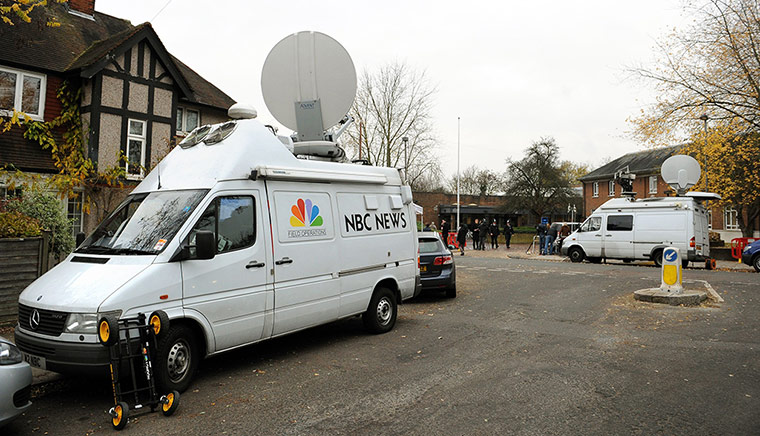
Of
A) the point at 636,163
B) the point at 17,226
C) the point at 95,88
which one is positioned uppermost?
the point at 636,163

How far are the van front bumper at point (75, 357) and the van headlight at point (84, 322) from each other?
136 millimetres

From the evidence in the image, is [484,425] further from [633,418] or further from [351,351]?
[351,351]

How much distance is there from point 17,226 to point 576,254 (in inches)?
820

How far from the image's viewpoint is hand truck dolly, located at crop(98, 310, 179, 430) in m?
4.56

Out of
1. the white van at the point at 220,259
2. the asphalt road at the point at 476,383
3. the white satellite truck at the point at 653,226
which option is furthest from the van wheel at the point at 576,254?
the white van at the point at 220,259

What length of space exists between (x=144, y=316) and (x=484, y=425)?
10.6 ft

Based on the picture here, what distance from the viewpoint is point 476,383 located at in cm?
568

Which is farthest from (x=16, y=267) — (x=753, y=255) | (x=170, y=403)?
(x=753, y=255)

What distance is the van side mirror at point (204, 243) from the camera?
5270 mm

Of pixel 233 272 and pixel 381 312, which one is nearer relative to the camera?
pixel 233 272

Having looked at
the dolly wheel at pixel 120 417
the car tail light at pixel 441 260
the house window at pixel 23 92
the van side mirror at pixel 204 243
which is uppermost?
the house window at pixel 23 92

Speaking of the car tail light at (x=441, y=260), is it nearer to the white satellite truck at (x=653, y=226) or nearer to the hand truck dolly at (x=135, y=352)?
the hand truck dolly at (x=135, y=352)

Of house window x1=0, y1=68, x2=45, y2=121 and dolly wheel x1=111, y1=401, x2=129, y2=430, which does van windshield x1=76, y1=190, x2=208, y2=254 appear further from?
house window x1=0, y1=68, x2=45, y2=121

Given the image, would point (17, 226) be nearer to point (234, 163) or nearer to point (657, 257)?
point (234, 163)
